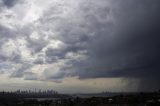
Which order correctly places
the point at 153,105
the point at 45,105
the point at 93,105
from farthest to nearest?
the point at 45,105 → the point at 93,105 → the point at 153,105

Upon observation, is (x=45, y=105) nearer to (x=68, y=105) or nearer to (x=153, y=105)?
(x=68, y=105)

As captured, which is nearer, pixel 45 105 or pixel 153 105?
pixel 153 105

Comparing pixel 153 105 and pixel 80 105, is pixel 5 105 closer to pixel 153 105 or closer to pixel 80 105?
pixel 80 105

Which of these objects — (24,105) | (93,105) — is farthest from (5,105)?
(93,105)

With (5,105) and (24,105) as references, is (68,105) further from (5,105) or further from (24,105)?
(5,105)

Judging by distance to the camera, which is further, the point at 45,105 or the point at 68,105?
the point at 45,105

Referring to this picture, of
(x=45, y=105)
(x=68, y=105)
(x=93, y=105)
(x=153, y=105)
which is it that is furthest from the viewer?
(x=45, y=105)

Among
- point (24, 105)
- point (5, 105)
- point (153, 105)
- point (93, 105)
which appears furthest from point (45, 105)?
point (153, 105)

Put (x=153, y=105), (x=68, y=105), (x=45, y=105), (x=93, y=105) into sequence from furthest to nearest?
(x=45, y=105)
(x=68, y=105)
(x=93, y=105)
(x=153, y=105)

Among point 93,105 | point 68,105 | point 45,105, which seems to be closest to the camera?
point 93,105
